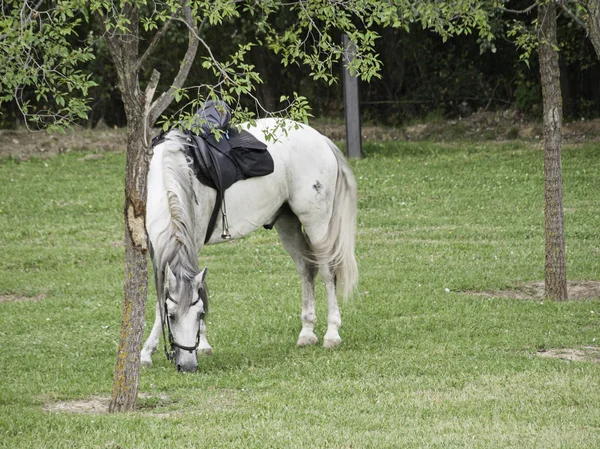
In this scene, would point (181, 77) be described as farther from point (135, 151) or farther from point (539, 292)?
point (539, 292)

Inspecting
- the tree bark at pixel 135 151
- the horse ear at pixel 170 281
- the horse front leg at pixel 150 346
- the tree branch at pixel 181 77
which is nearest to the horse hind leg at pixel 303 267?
the horse front leg at pixel 150 346

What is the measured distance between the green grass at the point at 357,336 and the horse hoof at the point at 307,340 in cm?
17

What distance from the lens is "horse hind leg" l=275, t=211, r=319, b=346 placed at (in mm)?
8688

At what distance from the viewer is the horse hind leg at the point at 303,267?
28.5 ft

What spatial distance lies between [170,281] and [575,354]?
10.9ft

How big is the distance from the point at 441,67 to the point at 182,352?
1741 cm

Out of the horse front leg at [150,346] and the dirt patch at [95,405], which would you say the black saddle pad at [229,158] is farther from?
the dirt patch at [95,405]

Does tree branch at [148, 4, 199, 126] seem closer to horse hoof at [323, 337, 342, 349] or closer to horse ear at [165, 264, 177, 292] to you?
horse ear at [165, 264, 177, 292]

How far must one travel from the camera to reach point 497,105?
23.0 m

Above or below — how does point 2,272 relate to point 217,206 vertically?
below

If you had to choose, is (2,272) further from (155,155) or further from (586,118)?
(586,118)

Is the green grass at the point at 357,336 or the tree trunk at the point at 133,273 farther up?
the tree trunk at the point at 133,273

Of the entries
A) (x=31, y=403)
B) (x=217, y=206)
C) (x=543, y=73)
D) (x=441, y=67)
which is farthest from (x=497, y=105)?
(x=31, y=403)

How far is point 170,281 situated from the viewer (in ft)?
23.3
